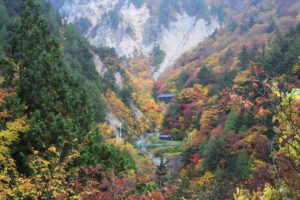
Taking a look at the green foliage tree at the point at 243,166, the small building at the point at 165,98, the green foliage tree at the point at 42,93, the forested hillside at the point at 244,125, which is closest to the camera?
the forested hillside at the point at 244,125

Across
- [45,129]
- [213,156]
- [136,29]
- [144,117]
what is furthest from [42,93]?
[136,29]

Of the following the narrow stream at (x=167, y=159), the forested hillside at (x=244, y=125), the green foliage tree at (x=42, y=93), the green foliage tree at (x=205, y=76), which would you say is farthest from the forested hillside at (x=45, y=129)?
the green foliage tree at (x=205, y=76)

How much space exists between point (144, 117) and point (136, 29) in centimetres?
9062

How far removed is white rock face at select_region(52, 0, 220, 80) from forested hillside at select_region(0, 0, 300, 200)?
6063 mm

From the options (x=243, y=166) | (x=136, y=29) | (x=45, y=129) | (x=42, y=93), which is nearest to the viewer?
(x=45, y=129)

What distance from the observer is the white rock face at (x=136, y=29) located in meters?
133

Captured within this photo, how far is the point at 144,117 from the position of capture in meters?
62.2

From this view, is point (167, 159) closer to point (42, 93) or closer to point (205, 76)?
point (42, 93)

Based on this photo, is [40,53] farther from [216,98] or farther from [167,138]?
[167,138]

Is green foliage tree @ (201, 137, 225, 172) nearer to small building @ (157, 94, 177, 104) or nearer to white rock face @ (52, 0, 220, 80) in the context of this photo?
small building @ (157, 94, 177, 104)

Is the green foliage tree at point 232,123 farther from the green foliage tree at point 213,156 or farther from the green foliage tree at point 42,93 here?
the green foliage tree at point 42,93

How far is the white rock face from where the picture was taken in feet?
436

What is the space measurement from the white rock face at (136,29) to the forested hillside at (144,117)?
19.9 ft

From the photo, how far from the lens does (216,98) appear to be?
4009cm
